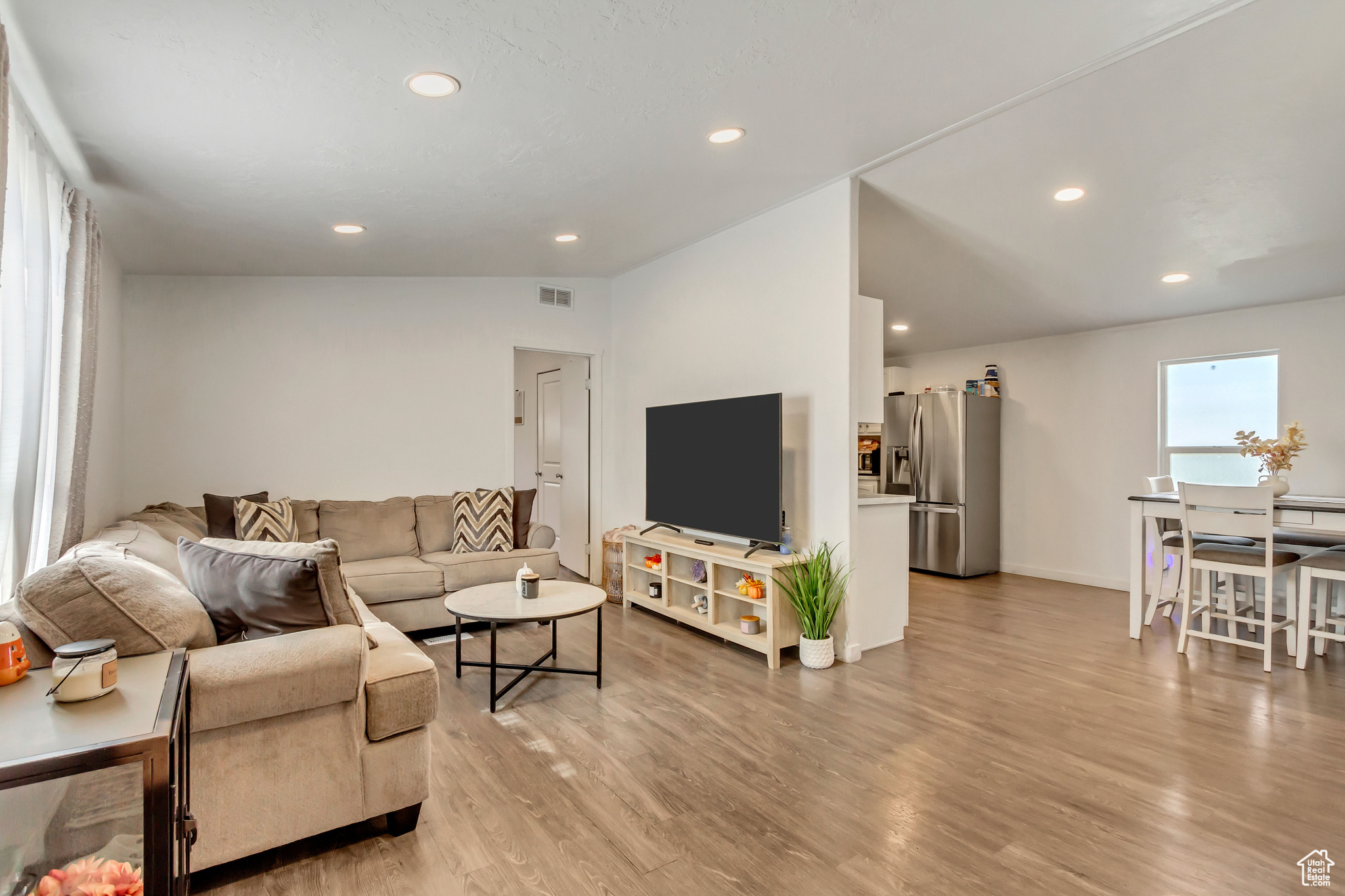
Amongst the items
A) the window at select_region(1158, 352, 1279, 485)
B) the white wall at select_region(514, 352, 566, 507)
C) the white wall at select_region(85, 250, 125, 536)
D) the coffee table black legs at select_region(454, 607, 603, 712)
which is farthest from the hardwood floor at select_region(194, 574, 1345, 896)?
the white wall at select_region(514, 352, 566, 507)

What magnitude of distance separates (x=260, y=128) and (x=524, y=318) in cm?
307

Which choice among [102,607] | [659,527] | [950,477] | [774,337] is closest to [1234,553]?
[950,477]

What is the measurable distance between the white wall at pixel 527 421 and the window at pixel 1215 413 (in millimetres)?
5629

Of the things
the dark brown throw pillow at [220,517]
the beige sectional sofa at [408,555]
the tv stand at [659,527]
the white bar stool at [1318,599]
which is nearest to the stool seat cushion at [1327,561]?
the white bar stool at [1318,599]

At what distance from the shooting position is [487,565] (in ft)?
14.6

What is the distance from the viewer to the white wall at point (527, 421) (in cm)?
724

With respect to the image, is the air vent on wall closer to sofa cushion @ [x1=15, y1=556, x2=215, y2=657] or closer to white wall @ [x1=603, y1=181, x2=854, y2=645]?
white wall @ [x1=603, y1=181, x2=854, y2=645]

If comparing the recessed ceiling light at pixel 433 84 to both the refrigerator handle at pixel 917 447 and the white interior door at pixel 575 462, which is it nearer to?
the white interior door at pixel 575 462

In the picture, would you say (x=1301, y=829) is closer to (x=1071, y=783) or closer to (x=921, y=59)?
(x=1071, y=783)

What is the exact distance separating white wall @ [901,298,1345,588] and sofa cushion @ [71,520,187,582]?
6.49 m

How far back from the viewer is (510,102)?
245 centimetres

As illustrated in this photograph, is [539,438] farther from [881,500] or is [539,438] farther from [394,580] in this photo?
[881,500]

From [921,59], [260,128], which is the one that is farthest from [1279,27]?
[260,128]

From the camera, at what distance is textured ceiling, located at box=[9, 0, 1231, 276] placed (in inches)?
76.3
